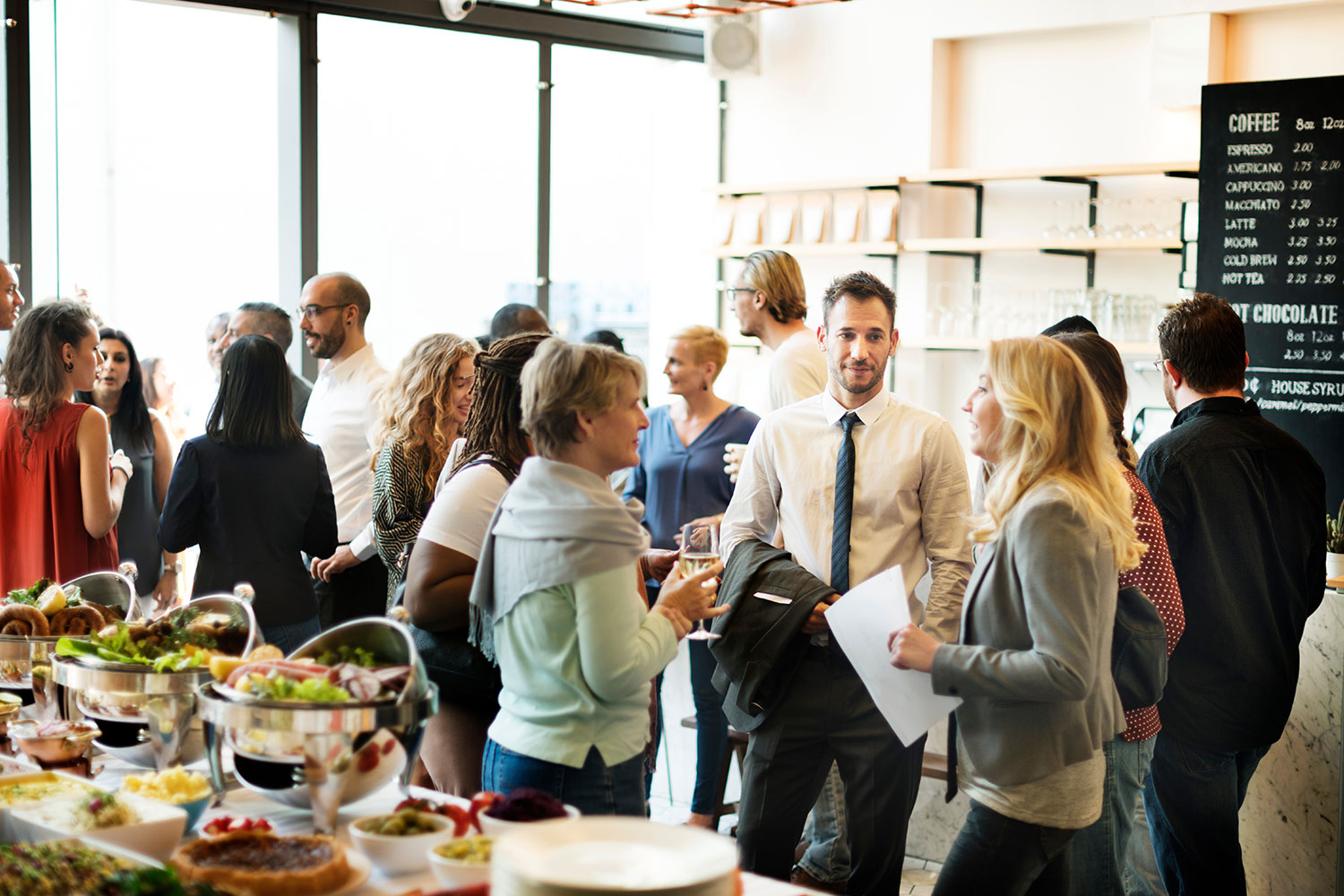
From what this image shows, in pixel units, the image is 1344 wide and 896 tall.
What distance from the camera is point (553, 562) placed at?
1.99 meters

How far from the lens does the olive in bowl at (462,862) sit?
1585 millimetres

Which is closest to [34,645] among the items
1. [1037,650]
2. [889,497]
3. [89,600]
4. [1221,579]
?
[89,600]

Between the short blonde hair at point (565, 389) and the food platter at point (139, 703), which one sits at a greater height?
the short blonde hair at point (565, 389)

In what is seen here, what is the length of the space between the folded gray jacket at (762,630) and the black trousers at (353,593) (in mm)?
1536

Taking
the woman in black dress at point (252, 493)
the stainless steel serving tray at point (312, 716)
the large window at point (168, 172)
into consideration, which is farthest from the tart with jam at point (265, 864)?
the large window at point (168, 172)

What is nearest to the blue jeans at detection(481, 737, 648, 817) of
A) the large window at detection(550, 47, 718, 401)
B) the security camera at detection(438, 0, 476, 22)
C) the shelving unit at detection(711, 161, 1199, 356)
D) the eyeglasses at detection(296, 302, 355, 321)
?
the eyeglasses at detection(296, 302, 355, 321)

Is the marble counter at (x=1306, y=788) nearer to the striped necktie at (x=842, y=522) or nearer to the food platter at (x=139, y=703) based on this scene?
the striped necktie at (x=842, y=522)

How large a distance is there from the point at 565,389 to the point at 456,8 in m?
4.13

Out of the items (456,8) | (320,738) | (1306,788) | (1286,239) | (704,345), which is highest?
(456,8)

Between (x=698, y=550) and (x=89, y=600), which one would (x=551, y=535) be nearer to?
(x=698, y=550)

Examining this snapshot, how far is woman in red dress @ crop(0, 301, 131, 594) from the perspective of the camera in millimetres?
3389

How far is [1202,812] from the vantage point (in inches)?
117

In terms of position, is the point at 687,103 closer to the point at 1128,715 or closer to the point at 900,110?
the point at 900,110

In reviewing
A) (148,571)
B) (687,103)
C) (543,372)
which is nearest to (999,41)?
(687,103)
